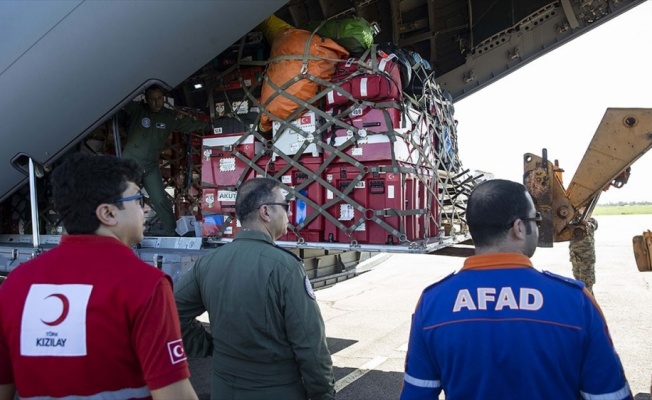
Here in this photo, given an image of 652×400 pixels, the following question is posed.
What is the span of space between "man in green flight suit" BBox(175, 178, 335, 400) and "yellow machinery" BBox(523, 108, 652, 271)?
263cm

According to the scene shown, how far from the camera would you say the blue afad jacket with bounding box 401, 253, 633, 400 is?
142 centimetres

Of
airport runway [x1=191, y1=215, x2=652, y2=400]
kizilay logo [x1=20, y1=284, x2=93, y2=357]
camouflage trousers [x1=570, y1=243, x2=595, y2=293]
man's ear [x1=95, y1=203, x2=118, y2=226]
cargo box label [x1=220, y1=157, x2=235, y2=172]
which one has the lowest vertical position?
airport runway [x1=191, y1=215, x2=652, y2=400]

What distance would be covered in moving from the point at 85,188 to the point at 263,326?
3.28ft

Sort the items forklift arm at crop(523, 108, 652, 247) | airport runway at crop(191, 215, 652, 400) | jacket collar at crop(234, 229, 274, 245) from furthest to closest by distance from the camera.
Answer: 1. airport runway at crop(191, 215, 652, 400)
2. forklift arm at crop(523, 108, 652, 247)
3. jacket collar at crop(234, 229, 274, 245)

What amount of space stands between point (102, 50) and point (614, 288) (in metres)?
9.26

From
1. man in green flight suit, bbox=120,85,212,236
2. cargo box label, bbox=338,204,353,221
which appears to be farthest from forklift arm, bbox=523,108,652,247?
man in green flight suit, bbox=120,85,212,236

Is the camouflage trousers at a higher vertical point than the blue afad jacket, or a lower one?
lower

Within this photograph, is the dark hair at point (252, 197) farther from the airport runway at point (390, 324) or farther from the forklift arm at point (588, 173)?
the forklift arm at point (588, 173)

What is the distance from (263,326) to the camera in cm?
226

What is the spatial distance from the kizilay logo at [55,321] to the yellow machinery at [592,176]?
364 cm

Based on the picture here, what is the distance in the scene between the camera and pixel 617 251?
1589 centimetres

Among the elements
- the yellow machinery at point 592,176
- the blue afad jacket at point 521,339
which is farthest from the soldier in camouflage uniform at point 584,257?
the blue afad jacket at point 521,339

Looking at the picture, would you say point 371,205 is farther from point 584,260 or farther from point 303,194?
point 584,260

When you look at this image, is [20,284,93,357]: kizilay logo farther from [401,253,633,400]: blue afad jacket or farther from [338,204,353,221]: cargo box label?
[338,204,353,221]: cargo box label
